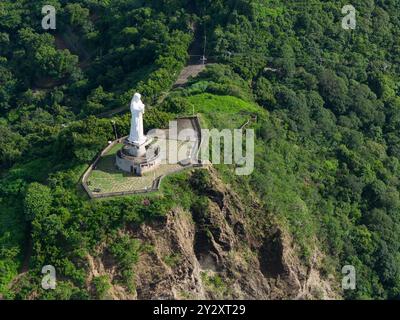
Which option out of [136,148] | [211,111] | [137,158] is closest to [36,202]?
[137,158]

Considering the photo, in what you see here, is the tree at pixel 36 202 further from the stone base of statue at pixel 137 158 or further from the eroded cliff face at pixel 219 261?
the stone base of statue at pixel 137 158

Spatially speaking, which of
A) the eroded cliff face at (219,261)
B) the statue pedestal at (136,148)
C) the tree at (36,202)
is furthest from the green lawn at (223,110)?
the tree at (36,202)

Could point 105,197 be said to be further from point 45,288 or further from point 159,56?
point 159,56

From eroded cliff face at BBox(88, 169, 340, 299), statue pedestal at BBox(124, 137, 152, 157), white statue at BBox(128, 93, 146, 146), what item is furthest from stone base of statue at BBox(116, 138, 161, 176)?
eroded cliff face at BBox(88, 169, 340, 299)

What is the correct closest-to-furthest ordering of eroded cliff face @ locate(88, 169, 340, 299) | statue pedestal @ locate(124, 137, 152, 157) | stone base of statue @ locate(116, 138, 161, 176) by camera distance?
eroded cliff face @ locate(88, 169, 340, 299), stone base of statue @ locate(116, 138, 161, 176), statue pedestal @ locate(124, 137, 152, 157)

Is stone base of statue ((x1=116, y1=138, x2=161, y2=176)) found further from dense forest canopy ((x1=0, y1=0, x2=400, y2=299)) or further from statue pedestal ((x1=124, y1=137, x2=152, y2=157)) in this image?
dense forest canopy ((x1=0, y1=0, x2=400, y2=299))
